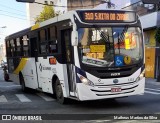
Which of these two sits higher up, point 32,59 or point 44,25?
point 44,25

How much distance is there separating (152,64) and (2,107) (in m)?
16.1

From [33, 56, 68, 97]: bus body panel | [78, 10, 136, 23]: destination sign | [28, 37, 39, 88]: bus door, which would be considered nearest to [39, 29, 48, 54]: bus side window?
[33, 56, 68, 97]: bus body panel

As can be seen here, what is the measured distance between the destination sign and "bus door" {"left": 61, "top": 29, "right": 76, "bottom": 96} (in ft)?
2.30

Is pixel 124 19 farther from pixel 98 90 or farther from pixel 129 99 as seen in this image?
pixel 129 99

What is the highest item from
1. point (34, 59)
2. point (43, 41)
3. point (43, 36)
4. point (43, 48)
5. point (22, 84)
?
point (43, 36)

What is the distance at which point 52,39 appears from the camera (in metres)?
12.6

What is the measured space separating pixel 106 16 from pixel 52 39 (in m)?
2.43

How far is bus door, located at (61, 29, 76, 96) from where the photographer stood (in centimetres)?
1102

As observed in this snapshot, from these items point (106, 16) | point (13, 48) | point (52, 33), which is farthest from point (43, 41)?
point (13, 48)

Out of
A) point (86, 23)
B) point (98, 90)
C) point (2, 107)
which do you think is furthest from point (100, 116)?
point (2, 107)

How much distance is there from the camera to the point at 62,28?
38.1ft

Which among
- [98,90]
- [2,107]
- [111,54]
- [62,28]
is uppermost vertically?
[62,28]

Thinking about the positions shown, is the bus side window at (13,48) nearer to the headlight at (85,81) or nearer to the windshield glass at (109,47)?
the windshield glass at (109,47)

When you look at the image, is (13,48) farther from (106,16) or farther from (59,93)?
(106,16)
